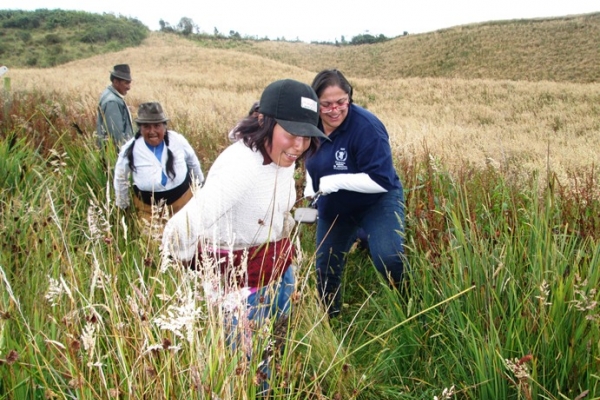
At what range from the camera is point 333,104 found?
3295 mm

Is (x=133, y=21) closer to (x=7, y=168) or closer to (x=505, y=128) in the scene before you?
(x=505, y=128)

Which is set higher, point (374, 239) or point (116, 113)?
point (116, 113)

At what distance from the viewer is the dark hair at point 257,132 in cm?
224

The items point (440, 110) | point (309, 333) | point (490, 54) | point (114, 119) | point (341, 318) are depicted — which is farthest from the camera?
point (490, 54)

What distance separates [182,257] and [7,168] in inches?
134

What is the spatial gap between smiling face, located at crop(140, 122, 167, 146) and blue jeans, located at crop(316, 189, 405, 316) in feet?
6.34

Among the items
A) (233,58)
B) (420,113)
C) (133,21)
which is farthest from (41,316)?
(133,21)

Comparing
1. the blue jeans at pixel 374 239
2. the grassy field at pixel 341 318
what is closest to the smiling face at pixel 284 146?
the grassy field at pixel 341 318

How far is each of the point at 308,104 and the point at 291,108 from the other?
102 millimetres

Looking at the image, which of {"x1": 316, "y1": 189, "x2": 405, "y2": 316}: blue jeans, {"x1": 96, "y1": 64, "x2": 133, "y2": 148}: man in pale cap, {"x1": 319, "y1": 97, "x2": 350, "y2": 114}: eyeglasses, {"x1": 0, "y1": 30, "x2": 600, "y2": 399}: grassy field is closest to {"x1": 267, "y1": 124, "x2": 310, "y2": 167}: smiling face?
{"x1": 0, "y1": 30, "x2": 600, "y2": 399}: grassy field

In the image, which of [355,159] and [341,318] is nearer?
[355,159]

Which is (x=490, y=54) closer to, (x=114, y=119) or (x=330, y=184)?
(x=114, y=119)

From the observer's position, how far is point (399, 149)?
6.53 meters

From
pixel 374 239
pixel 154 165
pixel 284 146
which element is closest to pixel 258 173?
pixel 284 146
